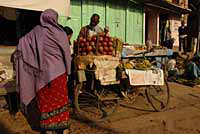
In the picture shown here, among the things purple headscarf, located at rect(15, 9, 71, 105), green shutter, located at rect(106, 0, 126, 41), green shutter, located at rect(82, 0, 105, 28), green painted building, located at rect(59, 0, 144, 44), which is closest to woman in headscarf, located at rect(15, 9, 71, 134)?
purple headscarf, located at rect(15, 9, 71, 105)

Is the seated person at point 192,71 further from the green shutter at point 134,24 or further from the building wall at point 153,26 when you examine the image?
the building wall at point 153,26

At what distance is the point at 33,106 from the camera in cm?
286

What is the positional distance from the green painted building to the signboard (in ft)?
3.72

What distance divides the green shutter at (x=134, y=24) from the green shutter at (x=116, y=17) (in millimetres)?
343

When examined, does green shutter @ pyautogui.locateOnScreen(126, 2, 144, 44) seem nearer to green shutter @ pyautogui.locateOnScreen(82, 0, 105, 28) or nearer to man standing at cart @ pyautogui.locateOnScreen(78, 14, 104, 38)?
green shutter @ pyautogui.locateOnScreen(82, 0, 105, 28)

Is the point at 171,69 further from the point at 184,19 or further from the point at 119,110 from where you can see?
the point at 184,19

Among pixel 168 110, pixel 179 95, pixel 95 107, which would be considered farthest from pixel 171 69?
pixel 95 107

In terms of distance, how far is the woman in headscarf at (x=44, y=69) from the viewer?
265cm

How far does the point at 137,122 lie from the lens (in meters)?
4.35

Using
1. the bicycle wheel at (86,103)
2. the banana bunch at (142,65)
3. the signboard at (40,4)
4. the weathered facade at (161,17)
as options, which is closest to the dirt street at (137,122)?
the bicycle wheel at (86,103)

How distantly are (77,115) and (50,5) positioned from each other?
2.87 m

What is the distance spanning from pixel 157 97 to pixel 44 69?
4.03 meters

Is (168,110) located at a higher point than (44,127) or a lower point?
lower

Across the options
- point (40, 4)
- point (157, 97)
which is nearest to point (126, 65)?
point (157, 97)
